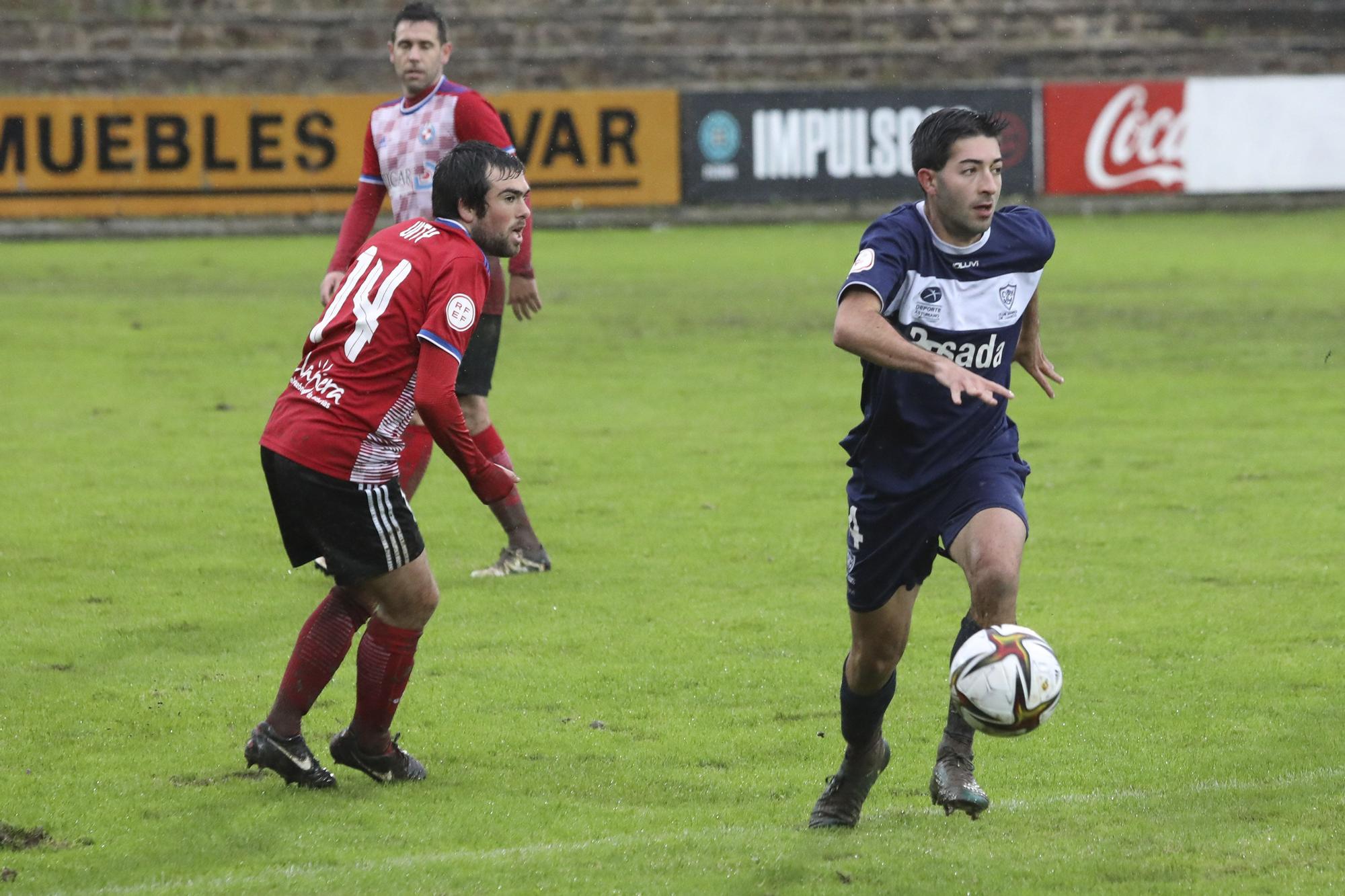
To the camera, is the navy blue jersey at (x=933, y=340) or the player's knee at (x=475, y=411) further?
the player's knee at (x=475, y=411)

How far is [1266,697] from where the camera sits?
608 centimetres

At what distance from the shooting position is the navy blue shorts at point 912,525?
4.71m

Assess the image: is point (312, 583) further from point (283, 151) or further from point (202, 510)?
point (283, 151)

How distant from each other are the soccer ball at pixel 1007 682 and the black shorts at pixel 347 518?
63.0 inches

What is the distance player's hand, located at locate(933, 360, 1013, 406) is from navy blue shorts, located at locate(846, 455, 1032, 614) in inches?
14.8

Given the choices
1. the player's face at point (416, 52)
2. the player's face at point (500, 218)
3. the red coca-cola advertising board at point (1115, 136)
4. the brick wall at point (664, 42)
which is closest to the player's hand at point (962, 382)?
the player's face at point (500, 218)

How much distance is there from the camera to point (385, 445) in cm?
504

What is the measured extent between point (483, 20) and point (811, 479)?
21.0 metres

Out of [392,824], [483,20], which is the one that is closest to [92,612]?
[392,824]

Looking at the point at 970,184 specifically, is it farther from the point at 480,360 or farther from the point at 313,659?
the point at 480,360

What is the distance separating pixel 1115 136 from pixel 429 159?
21367mm

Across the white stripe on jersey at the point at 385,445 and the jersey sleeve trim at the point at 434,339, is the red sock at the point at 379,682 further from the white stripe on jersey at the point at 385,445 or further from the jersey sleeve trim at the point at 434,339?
the jersey sleeve trim at the point at 434,339

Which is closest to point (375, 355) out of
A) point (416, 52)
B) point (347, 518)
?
point (347, 518)

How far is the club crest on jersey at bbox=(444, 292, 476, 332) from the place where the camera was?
16.0ft
